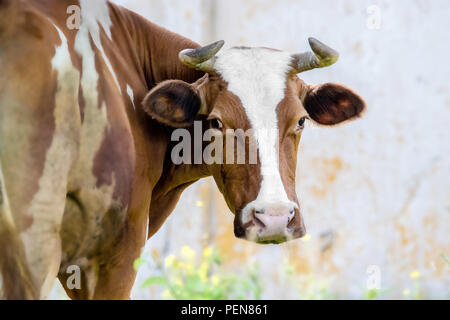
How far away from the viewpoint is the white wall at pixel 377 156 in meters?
8.03

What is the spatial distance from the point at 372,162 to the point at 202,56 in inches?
144

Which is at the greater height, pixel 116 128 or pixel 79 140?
pixel 116 128

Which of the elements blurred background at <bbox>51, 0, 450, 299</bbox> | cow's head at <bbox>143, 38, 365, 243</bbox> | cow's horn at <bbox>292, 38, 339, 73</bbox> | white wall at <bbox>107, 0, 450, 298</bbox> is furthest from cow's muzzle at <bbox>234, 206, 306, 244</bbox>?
→ white wall at <bbox>107, 0, 450, 298</bbox>

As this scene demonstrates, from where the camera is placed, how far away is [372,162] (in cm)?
816

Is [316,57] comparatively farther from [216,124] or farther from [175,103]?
[175,103]

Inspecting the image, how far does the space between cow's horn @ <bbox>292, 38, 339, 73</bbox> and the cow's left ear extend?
10.3 inches

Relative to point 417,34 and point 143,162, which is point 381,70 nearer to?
point 417,34

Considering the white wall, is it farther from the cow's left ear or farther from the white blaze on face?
the white blaze on face

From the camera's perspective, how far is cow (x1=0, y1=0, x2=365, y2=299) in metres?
3.69

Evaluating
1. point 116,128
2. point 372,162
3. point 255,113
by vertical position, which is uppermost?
point 372,162

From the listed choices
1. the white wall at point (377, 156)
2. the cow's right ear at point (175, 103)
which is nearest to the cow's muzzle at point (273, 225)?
the cow's right ear at point (175, 103)

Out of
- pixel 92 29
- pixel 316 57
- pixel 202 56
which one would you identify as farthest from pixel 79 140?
pixel 316 57

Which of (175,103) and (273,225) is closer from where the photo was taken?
(273,225)

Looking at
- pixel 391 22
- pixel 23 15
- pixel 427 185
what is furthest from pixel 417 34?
pixel 23 15
